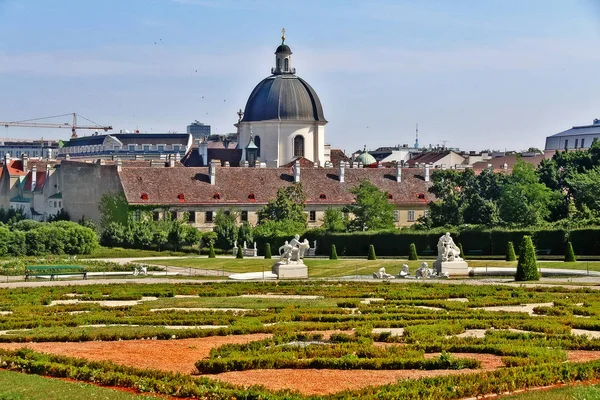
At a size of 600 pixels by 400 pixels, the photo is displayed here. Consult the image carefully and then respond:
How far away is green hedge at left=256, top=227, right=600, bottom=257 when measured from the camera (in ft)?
204

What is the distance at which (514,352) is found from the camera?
2284 cm

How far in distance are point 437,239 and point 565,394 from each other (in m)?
49.0

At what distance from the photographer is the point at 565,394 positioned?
60.0ft

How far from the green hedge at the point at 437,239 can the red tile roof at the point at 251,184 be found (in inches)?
560

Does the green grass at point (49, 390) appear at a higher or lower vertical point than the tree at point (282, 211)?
lower

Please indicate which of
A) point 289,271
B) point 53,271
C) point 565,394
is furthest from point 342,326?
point 53,271

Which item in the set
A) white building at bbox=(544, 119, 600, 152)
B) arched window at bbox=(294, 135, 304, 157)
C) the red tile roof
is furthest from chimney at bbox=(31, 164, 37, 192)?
white building at bbox=(544, 119, 600, 152)

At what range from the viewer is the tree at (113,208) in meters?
85.8

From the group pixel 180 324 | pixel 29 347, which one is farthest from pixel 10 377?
pixel 180 324

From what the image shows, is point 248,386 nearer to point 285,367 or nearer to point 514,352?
point 285,367

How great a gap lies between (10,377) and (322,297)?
1752 cm

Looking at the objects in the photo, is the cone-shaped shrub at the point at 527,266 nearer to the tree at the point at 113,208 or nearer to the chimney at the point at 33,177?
the tree at the point at 113,208

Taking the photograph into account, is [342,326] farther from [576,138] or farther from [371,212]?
[576,138]

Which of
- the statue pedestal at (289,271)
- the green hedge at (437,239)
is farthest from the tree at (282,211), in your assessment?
the statue pedestal at (289,271)
